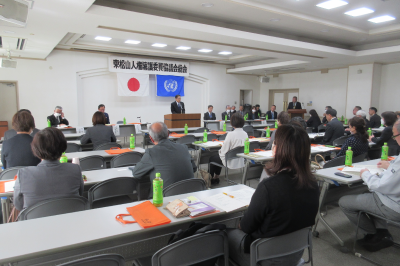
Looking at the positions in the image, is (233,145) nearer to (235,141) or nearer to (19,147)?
(235,141)

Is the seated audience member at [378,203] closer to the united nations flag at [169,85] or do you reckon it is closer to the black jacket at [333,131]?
the black jacket at [333,131]

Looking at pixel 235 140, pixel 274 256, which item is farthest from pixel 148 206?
pixel 235 140

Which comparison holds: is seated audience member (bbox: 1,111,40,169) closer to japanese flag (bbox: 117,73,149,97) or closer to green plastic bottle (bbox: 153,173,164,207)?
green plastic bottle (bbox: 153,173,164,207)

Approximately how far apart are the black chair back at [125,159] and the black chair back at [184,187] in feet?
4.60

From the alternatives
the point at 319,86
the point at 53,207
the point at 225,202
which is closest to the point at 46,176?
the point at 53,207

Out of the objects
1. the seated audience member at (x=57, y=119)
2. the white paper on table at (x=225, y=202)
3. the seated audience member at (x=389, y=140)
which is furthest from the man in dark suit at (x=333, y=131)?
the seated audience member at (x=57, y=119)

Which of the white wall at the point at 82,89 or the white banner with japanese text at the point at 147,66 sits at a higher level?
the white banner with japanese text at the point at 147,66

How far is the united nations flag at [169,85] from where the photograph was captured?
1108 cm

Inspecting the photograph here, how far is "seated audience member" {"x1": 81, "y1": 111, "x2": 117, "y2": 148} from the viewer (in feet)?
14.5

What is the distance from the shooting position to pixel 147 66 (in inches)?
418

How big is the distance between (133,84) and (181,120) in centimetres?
368

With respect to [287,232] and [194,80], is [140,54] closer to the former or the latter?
[194,80]

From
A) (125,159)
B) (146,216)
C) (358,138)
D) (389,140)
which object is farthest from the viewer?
(389,140)

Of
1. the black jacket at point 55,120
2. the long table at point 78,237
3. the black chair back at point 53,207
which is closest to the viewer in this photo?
the long table at point 78,237
